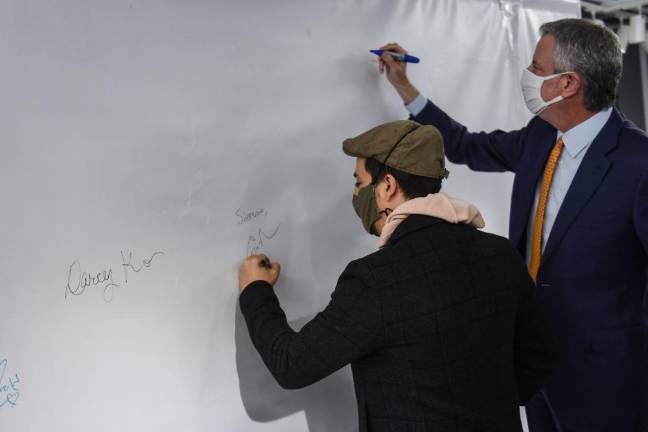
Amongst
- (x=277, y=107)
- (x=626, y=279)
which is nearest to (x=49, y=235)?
(x=277, y=107)

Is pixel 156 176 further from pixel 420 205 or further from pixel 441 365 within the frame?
pixel 441 365

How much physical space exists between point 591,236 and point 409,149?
59 centimetres

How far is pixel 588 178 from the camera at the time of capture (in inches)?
52.1

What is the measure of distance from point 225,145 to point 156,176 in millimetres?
165

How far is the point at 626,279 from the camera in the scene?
1.33m

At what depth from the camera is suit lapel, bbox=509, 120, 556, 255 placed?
147 cm

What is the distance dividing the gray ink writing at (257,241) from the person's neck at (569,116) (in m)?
0.74

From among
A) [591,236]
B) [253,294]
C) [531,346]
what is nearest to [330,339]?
[253,294]

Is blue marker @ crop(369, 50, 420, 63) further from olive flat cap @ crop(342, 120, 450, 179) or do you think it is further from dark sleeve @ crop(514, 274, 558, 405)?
dark sleeve @ crop(514, 274, 558, 405)
